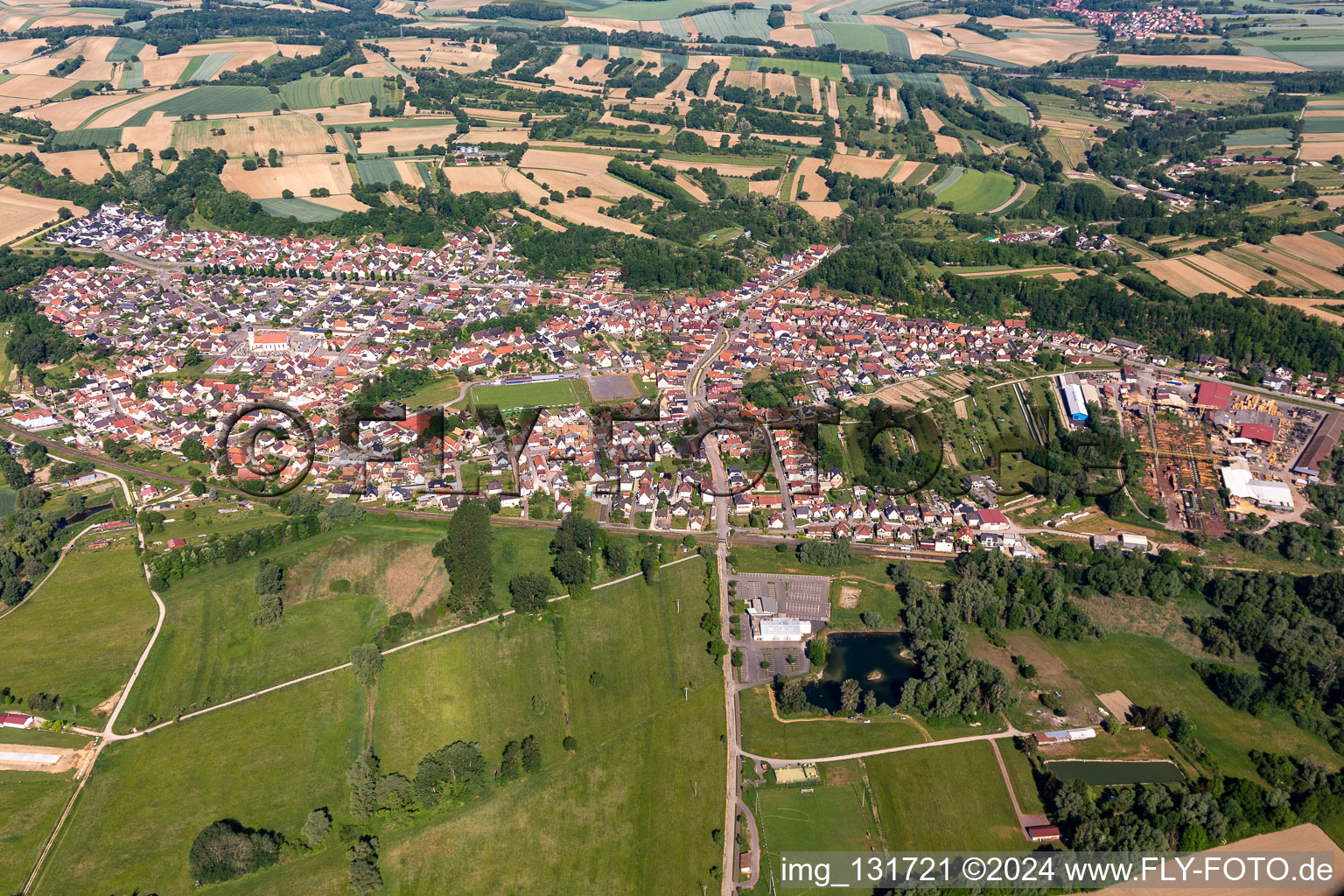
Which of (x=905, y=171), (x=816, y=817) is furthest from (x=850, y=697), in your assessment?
(x=905, y=171)

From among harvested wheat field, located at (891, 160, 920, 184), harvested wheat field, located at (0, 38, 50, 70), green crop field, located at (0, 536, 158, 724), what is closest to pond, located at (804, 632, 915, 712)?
green crop field, located at (0, 536, 158, 724)

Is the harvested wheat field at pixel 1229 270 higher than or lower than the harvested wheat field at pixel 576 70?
lower

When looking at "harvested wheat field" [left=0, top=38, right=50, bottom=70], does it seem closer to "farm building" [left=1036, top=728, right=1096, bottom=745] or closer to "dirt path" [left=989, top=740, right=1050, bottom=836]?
"dirt path" [left=989, top=740, right=1050, bottom=836]

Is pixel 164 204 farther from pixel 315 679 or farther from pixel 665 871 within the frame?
pixel 665 871

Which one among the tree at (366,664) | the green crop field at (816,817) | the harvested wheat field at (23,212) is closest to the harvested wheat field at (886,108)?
the harvested wheat field at (23,212)

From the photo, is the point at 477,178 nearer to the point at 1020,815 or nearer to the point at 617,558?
the point at 617,558

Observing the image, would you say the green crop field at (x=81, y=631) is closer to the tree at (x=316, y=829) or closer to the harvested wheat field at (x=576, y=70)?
the tree at (x=316, y=829)
